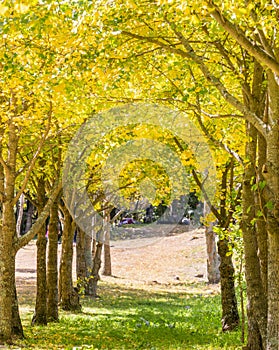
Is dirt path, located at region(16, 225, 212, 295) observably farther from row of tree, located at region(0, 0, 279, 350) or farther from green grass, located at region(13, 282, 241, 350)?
row of tree, located at region(0, 0, 279, 350)

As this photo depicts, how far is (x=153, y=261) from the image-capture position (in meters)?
40.6

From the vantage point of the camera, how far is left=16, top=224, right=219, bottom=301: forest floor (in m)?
32.3

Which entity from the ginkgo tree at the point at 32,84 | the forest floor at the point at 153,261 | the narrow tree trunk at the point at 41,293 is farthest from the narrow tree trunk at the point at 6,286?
the forest floor at the point at 153,261

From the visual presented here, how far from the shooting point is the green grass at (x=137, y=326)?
1248 cm

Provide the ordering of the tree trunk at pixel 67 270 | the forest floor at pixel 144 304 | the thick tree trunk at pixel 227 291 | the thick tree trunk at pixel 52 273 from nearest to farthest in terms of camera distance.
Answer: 1. the forest floor at pixel 144 304
2. the thick tree trunk at pixel 227 291
3. the thick tree trunk at pixel 52 273
4. the tree trunk at pixel 67 270

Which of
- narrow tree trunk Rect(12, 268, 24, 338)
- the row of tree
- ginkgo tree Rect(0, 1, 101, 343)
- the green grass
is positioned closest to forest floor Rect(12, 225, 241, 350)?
the green grass

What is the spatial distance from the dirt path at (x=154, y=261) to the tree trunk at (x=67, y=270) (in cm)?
846

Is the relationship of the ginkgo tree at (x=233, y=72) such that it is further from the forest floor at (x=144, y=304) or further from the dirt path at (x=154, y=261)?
the dirt path at (x=154, y=261)

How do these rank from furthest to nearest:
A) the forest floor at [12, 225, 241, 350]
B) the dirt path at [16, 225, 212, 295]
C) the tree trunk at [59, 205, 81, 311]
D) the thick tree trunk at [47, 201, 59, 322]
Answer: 1. the dirt path at [16, 225, 212, 295]
2. the tree trunk at [59, 205, 81, 311]
3. the thick tree trunk at [47, 201, 59, 322]
4. the forest floor at [12, 225, 241, 350]

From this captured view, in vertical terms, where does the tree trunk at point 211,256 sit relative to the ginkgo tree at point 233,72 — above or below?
below

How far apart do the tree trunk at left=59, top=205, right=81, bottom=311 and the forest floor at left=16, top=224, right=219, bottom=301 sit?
689 cm

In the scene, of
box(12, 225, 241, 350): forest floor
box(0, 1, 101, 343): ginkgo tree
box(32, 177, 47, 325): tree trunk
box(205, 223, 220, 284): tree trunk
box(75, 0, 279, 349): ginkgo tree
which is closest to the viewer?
box(75, 0, 279, 349): ginkgo tree

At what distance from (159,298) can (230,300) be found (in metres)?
10.9

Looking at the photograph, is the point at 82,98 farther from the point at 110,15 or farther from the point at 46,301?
the point at 46,301
